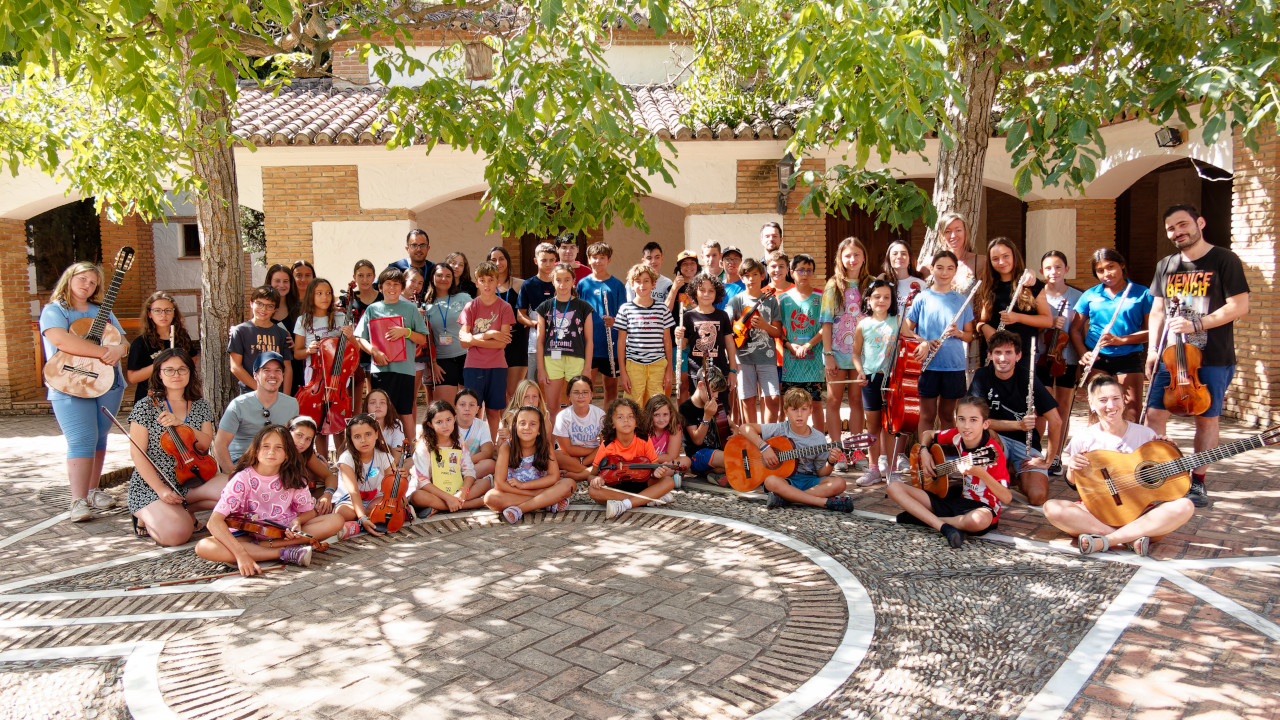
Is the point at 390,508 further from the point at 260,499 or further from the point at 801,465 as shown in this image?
the point at 801,465

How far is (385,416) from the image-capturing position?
240 inches

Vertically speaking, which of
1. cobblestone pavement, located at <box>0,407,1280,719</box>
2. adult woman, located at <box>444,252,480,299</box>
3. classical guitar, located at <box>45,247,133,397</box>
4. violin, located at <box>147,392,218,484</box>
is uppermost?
adult woman, located at <box>444,252,480,299</box>

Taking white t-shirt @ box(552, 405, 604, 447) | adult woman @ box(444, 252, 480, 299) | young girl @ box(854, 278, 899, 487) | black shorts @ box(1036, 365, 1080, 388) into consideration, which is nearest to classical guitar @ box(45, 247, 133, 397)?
adult woman @ box(444, 252, 480, 299)

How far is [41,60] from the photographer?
379 centimetres

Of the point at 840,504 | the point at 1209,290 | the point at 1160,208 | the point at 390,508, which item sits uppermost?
the point at 1160,208

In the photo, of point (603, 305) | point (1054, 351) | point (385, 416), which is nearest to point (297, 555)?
point (385, 416)

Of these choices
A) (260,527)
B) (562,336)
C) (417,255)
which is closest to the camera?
(260,527)

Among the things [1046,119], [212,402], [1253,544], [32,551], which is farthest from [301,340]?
[1253,544]

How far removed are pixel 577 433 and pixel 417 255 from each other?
88.0 inches

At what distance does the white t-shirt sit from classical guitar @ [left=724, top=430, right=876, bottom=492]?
96 centimetres

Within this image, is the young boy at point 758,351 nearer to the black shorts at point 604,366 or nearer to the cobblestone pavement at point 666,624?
the black shorts at point 604,366

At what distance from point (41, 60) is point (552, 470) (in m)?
3.50

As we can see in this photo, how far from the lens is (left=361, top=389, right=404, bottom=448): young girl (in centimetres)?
608

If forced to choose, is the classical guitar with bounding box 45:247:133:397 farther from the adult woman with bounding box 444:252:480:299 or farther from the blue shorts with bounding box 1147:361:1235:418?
the blue shorts with bounding box 1147:361:1235:418
